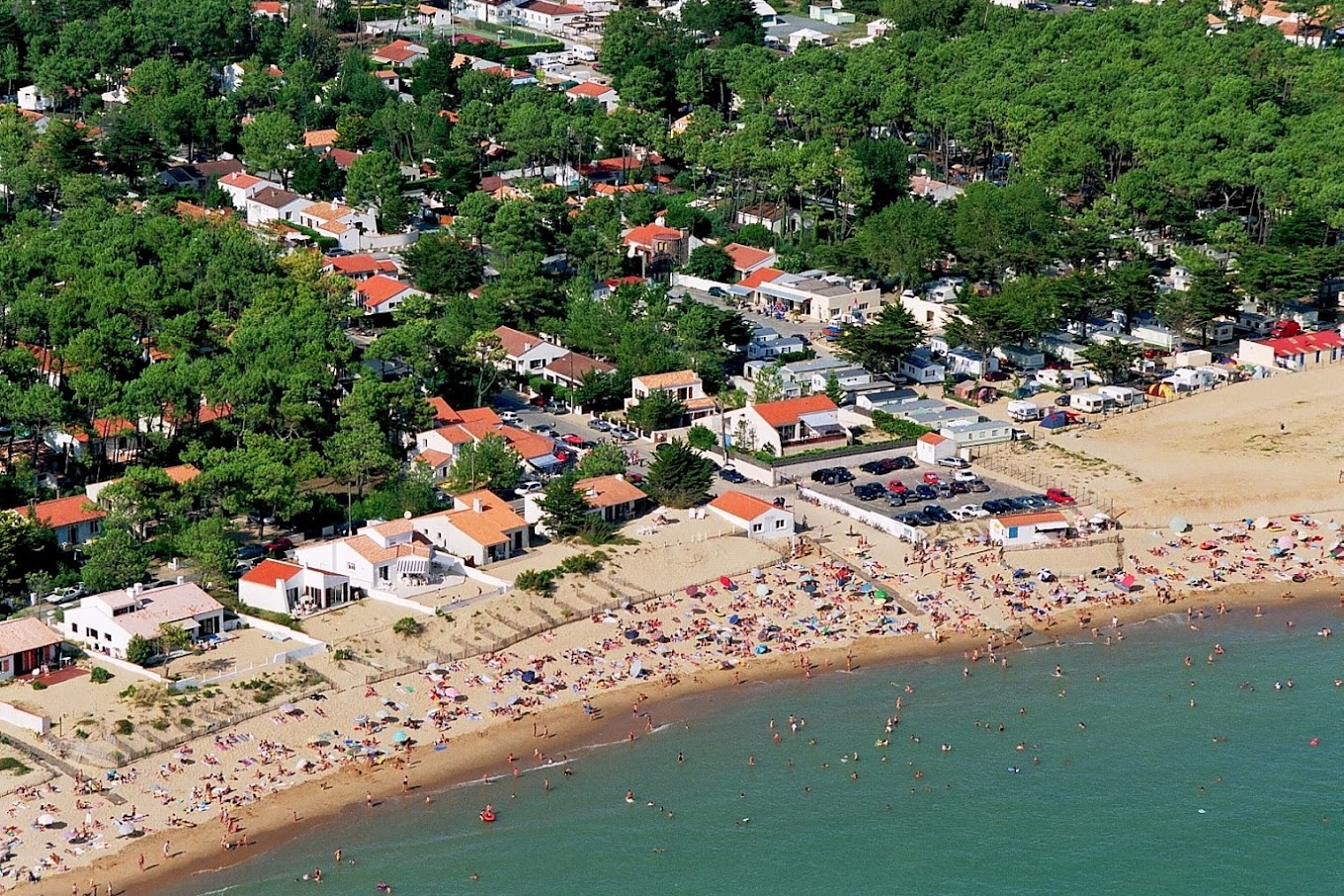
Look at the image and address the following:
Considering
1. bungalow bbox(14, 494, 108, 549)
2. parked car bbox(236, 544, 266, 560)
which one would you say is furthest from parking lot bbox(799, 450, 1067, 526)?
bungalow bbox(14, 494, 108, 549)

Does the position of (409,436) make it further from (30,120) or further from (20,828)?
(30,120)

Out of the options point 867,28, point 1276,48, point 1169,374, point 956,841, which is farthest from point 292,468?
point 867,28

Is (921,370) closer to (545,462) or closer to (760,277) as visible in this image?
(760,277)

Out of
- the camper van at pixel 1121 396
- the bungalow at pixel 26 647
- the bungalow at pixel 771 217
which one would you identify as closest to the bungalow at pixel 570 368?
the camper van at pixel 1121 396

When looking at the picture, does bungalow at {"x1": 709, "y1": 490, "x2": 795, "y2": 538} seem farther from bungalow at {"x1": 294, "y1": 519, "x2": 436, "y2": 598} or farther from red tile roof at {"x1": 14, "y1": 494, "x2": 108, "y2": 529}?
red tile roof at {"x1": 14, "y1": 494, "x2": 108, "y2": 529}

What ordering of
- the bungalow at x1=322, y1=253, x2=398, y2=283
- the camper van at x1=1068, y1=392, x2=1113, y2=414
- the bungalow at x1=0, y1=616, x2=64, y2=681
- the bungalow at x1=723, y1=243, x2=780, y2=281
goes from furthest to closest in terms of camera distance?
the bungalow at x1=723, y1=243, x2=780, y2=281
the bungalow at x1=322, y1=253, x2=398, y2=283
the camper van at x1=1068, y1=392, x2=1113, y2=414
the bungalow at x1=0, y1=616, x2=64, y2=681

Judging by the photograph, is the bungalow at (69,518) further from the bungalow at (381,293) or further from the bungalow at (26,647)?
the bungalow at (381,293)
